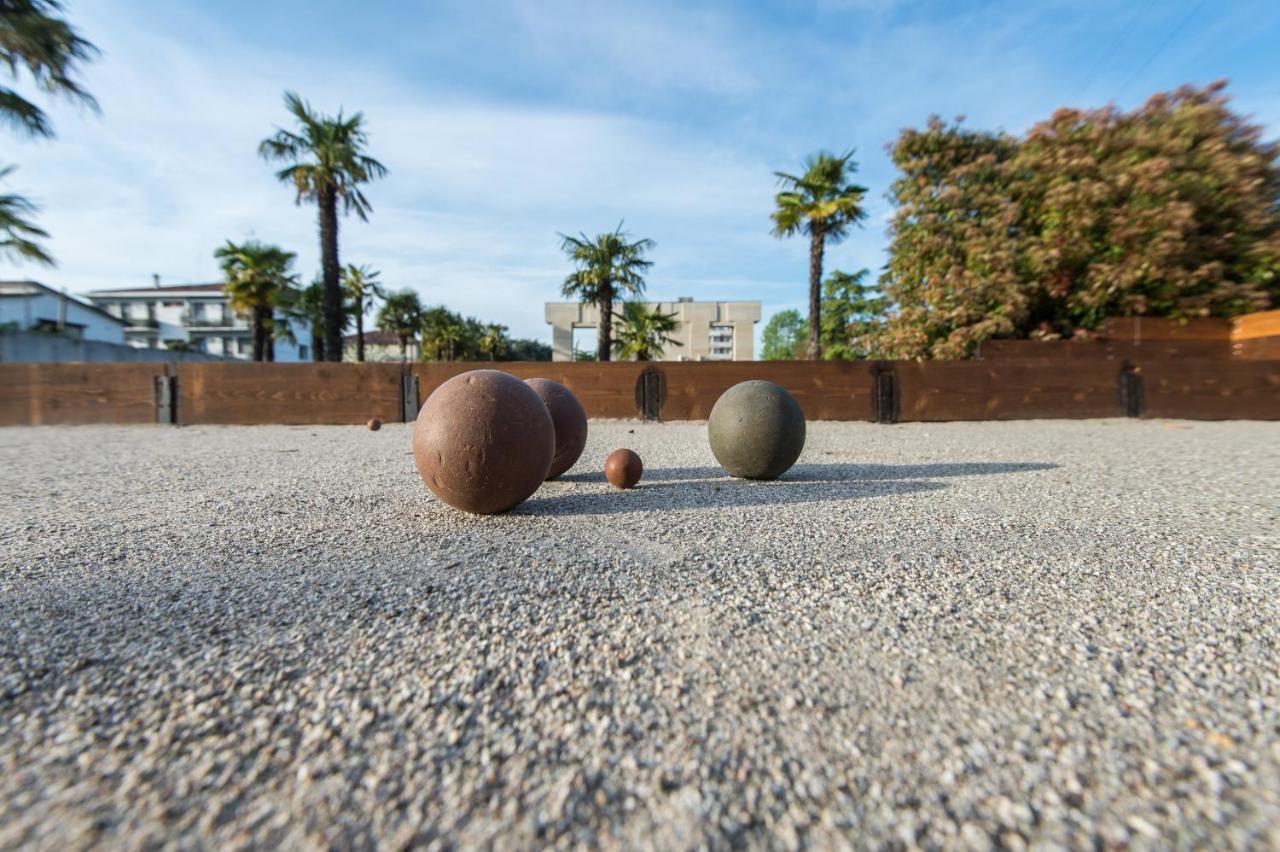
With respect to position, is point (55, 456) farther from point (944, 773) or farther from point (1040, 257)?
point (1040, 257)

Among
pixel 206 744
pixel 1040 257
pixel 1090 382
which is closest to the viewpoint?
pixel 206 744

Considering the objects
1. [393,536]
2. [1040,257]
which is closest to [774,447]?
[393,536]

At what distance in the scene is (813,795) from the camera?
5.11 ft

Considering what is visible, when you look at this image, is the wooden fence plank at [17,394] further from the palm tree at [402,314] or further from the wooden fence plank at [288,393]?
the palm tree at [402,314]

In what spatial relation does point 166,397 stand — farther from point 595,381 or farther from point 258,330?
point 258,330

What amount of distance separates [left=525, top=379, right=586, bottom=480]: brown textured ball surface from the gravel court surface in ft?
4.54

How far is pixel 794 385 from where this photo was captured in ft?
43.1

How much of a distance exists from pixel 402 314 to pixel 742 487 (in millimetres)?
45171

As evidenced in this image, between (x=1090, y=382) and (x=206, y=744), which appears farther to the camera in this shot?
(x=1090, y=382)

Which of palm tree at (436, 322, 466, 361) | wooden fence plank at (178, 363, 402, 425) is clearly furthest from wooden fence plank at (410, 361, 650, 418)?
palm tree at (436, 322, 466, 361)

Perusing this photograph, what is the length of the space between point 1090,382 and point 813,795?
50.8 feet

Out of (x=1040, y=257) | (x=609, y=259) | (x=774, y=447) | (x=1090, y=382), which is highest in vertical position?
(x=609, y=259)

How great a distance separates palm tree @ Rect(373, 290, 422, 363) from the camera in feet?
147

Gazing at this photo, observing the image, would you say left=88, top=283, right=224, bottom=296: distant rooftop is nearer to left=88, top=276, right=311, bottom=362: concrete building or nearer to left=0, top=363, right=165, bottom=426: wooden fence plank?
left=88, top=276, right=311, bottom=362: concrete building
